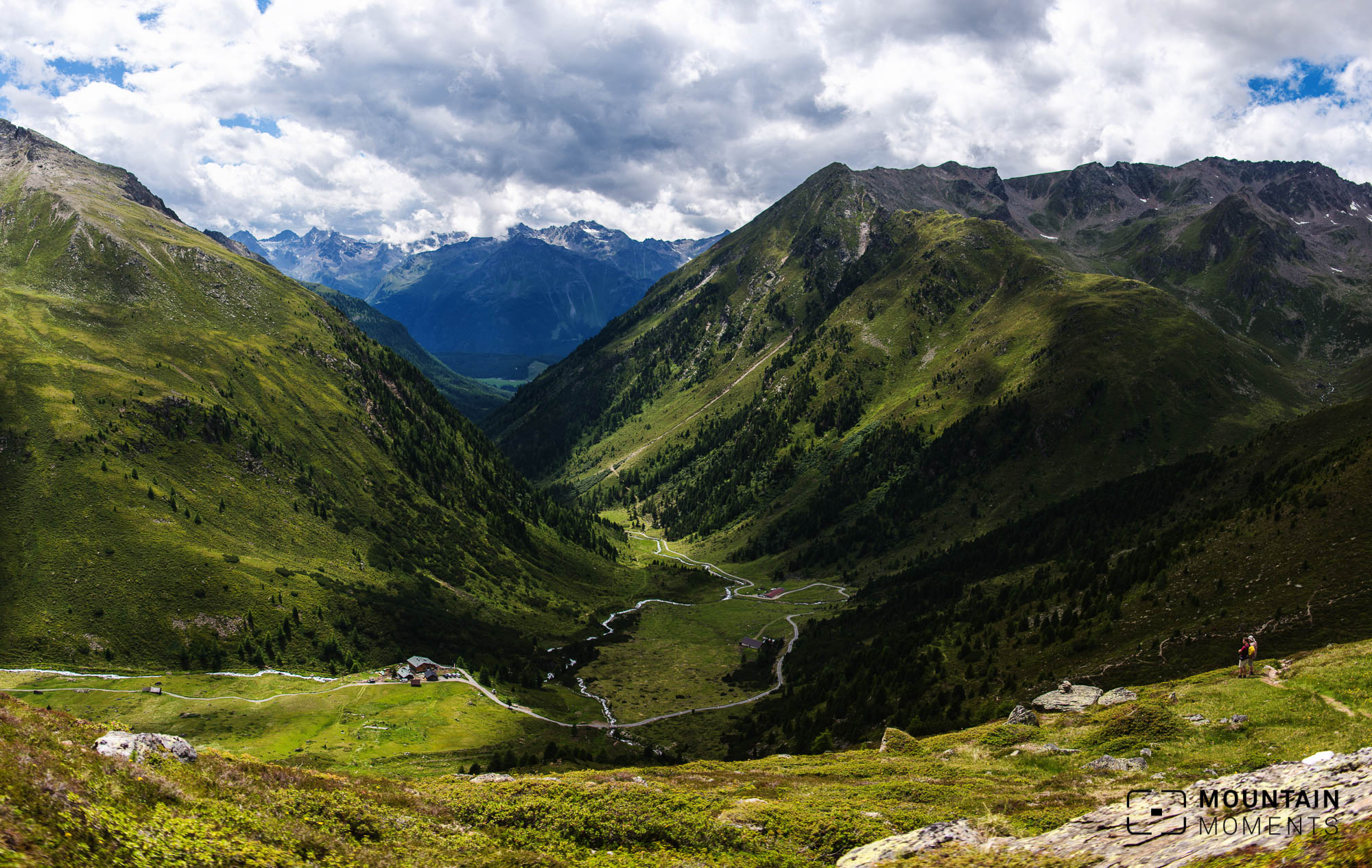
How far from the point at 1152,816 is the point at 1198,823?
2705mm

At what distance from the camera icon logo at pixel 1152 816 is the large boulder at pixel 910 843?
6.29 metres

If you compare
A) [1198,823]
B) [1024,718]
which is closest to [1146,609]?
[1024,718]

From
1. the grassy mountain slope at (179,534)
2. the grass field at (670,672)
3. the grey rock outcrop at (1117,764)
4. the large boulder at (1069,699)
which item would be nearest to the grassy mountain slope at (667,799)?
the grey rock outcrop at (1117,764)

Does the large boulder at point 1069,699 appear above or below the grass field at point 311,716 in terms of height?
above

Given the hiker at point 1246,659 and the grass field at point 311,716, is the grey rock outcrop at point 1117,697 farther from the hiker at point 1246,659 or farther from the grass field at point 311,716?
the grass field at point 311,716

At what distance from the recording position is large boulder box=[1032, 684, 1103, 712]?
198 ft

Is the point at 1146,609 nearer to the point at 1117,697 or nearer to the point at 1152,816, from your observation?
the point at 1117,697

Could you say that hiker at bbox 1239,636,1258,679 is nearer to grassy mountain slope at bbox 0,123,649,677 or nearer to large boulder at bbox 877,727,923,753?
large boulder at bbox 877,727,923,753

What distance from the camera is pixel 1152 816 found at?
2428 centimetres

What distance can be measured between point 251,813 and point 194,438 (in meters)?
188

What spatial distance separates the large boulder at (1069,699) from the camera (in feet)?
198

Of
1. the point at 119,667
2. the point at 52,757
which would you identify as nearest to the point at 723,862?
the point at 52,757

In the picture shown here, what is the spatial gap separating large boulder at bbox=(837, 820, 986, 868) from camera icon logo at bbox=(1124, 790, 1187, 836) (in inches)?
248

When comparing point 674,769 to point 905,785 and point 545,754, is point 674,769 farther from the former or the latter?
point 545,754
